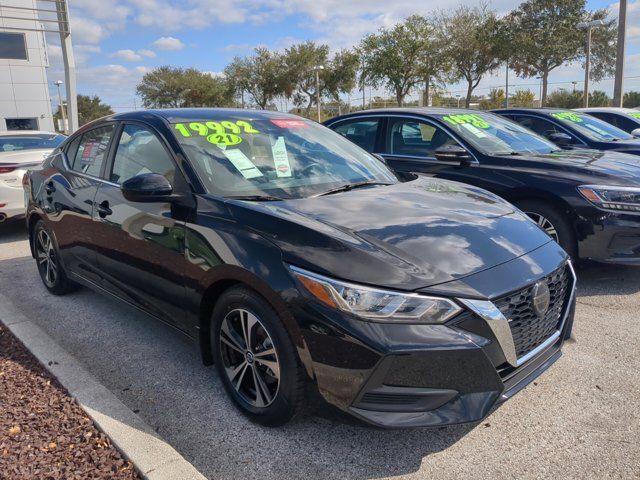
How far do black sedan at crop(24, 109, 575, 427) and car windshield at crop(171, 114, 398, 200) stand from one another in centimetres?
1

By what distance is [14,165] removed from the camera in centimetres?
734

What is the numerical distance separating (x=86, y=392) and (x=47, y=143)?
6.73m

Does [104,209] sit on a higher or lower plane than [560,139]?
lower

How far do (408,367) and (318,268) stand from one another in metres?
0.57

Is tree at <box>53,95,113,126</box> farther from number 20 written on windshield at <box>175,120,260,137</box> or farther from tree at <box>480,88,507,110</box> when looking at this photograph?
number 20 written on windshield at <box>175,120,260,137</box>

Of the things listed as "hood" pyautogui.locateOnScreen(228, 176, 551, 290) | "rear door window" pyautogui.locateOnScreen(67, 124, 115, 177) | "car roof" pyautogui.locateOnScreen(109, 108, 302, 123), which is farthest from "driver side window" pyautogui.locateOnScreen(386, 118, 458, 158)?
"rear door window" pyautogui.locateOnScreen(67, 124, 115, 177)

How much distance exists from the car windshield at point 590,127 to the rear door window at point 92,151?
6.46m

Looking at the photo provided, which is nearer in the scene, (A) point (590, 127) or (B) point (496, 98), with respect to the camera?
(A) point (590, 127)

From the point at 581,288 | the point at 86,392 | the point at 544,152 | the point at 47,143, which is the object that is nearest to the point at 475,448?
the point at 86,392

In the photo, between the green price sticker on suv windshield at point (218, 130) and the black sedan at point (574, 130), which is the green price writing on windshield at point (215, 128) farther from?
the black sedan at point (574, 130)

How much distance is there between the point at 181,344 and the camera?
388 centimetres

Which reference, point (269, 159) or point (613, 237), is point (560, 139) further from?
point (269, 159)

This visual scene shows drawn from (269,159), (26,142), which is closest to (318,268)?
(269,159)

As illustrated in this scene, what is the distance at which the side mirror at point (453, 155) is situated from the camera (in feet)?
17.5
